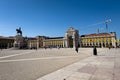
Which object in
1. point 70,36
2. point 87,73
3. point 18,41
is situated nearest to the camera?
point 87,73

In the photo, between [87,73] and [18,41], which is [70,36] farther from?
[87,73]

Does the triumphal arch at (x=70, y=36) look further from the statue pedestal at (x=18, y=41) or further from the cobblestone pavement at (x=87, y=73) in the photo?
the cobblestone pavement at (x=87, y=73)

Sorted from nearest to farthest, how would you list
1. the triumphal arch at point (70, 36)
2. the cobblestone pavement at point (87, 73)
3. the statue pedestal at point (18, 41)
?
the cobblestone pavement at point (87, 73), the statue pedestal at point (18, 41), the triumphal arch at point (70, 36)

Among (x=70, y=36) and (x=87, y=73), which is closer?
(x=87, y=73)

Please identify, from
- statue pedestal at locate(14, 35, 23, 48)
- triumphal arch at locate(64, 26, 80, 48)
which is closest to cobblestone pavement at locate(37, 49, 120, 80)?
statue pedestal at locate(14, 35, 23, 48)

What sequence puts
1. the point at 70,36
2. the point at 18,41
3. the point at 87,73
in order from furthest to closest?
the point at 70,36 < the point at 18,41 < the point at 87,73

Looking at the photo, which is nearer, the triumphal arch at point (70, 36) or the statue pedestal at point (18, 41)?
the statue pedestal at point (18, 41)

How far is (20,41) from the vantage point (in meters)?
64.8

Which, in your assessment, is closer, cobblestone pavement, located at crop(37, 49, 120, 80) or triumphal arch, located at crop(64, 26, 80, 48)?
cobblestone pavement, located at crop(37, 49, 120, 80)

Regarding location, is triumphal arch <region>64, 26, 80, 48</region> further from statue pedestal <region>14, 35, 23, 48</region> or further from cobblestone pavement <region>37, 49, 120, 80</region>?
cobblestone pavement <region>37, 49, 120, 80</region>

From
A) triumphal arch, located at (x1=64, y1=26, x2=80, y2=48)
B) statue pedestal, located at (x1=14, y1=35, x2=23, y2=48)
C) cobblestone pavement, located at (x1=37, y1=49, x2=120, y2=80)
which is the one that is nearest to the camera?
cobblestone pavement, located at (x1=37, y1=49, x2=120, y2=80)

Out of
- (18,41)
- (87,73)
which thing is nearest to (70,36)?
(18,41)

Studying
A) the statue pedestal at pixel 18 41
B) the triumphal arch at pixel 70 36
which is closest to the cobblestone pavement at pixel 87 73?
the statue pedestal at pixel 18 41

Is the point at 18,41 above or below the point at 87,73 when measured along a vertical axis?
above
